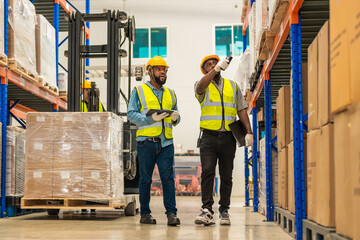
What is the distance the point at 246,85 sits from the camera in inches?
372

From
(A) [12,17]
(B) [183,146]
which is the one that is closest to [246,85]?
(A) [12,17]

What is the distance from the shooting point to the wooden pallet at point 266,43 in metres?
5.82

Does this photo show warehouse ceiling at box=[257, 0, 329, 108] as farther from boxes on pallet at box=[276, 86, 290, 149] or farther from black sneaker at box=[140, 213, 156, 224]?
black sneaker at box=[140, 213, 156, 224]

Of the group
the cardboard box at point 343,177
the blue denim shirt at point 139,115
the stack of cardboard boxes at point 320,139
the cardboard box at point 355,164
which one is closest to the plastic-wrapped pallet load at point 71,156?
the blue denim shirt at point 139,115

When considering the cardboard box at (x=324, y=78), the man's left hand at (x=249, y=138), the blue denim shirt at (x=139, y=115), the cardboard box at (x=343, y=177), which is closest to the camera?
the cardboard box at (x=343, y=177)

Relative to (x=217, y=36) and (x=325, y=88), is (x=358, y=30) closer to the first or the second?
(x=325, y=88)

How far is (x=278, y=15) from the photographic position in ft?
16.1

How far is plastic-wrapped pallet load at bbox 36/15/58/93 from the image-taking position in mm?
→ 8805

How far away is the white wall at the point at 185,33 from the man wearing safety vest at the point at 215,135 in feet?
40.3

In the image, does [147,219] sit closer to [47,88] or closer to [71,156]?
[71,156]

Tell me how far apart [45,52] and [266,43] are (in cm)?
485

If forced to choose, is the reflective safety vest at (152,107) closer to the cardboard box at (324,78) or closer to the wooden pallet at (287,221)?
the wooden pallet at (287,221)

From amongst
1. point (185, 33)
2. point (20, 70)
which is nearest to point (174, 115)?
point (20, 70)

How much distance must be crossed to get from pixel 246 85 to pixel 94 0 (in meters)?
10.7
